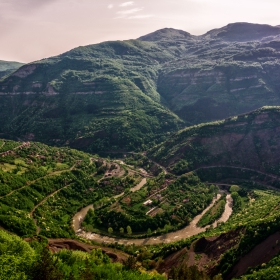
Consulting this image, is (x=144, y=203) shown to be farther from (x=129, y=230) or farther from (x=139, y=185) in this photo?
(x=139, y=185)

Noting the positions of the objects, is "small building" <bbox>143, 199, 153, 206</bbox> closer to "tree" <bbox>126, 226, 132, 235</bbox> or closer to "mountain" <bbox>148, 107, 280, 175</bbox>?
"tree" <bbox>126, 226, 132, 235</bbox>

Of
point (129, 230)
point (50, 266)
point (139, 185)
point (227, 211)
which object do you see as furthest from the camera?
point (139, 185)

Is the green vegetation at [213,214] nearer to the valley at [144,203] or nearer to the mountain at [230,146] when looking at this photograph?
the valley at [144,203]

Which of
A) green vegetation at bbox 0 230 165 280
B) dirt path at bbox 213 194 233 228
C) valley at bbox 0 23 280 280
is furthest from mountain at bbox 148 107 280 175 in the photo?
green vegetation at bbox 0 230 165 280

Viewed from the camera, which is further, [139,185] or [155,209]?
[139,185]

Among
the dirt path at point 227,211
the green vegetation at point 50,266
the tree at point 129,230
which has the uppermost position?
the green vegetation at point 50,266

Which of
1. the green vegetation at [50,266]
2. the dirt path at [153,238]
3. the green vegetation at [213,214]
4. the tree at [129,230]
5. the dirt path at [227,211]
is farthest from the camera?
the dirt path at [227,211]

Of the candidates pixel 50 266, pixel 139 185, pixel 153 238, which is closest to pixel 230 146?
pixel 139 185

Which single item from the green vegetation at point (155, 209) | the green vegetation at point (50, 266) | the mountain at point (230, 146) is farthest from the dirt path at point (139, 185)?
the green vegetation at point (50, 266)

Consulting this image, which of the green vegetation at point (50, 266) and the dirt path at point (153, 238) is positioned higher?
the green vegetation at point (50, 266)

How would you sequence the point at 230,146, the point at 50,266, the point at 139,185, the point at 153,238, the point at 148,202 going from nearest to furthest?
the point at 50,266, the point at 153,238, the point at 148,202, the point at 139,185, the point at 230,146

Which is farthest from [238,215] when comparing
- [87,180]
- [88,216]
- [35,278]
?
[35,278]

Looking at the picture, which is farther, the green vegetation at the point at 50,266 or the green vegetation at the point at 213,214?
the green vegetation at the point at 213,214
